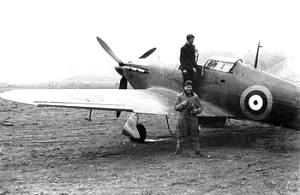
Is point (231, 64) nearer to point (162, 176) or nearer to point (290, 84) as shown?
point (290, 84)

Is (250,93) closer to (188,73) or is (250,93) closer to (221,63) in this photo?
(221,63)

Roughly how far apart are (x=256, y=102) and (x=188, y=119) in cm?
155

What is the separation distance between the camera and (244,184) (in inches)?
260

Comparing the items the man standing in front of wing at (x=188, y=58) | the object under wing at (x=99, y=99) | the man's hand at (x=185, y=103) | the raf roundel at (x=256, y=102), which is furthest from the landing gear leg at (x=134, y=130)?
the raf roundel at (x=256, y=102)

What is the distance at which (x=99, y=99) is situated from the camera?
9.87 meters

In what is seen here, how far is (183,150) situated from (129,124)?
1613mm

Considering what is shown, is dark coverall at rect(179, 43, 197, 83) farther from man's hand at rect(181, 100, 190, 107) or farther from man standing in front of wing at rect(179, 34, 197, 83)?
man's hand at rect(181, 100, 190, 107)

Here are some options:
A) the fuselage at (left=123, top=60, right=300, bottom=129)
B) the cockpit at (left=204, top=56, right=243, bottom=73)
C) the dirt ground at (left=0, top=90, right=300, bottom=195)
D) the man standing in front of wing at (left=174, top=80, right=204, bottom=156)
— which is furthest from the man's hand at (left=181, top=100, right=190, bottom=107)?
the cockpit at (left=204, top=56, right=243, bottom=73)

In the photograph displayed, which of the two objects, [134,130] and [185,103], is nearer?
[185,103]

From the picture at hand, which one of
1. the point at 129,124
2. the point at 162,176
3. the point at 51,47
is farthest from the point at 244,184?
the point at 51,47

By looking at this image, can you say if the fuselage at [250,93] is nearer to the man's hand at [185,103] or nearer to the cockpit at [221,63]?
the cockpit at [221,63]

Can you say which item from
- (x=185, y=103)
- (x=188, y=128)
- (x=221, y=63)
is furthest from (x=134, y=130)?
(x=221, y=63)

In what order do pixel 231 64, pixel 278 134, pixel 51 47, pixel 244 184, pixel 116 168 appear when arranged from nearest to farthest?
pixel 244 184
pixel 116 168
pixel 231 64
pixel 278 134
pixel 51 47

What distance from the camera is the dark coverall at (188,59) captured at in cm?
1031
